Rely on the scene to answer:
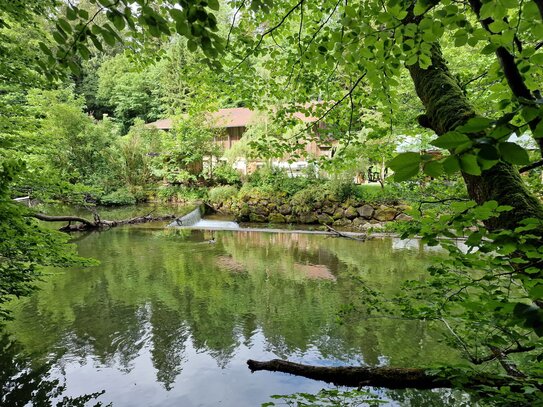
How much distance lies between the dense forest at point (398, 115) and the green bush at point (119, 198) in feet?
40.5

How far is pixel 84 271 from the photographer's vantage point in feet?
26.7

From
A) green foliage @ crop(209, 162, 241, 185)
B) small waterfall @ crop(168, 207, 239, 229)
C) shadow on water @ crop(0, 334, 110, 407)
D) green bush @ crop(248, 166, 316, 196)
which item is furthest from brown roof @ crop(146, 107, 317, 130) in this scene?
shadow on water @ crop(0, 334, 110, 407)

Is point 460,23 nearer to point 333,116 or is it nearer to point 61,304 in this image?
point 333,116

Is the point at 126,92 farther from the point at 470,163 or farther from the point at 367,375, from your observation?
the point at 470,163

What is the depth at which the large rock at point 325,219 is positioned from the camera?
47.3 ft

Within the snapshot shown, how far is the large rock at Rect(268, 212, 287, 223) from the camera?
1528 cm

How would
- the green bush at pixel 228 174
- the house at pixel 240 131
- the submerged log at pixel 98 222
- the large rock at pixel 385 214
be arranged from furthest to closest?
the green bush at pixel 228 174
the house at pixel 240 131
the large rock at pixel 385 214
the submerged log at pixel 98 222

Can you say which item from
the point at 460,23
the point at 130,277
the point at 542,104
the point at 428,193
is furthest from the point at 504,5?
the point at 130,277

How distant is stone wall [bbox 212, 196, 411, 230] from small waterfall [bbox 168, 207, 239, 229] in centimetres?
89

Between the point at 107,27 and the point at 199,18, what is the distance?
0.97 feet

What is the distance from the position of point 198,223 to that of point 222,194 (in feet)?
8.79

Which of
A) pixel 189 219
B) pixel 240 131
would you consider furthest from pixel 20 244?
pixel 240 131

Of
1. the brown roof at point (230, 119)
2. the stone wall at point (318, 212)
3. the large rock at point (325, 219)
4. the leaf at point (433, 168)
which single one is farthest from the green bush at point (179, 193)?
the leaf at point (433, 168)

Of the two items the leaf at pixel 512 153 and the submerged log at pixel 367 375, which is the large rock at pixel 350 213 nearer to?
the submerged log at pixel 367 375
